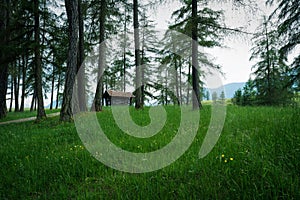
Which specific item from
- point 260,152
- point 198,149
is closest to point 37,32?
point 198,149

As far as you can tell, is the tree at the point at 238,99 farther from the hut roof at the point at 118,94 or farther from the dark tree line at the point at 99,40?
the hut roof at the point at 118,94

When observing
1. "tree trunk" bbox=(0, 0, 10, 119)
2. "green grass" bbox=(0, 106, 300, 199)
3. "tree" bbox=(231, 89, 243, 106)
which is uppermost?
"tree trunk" bbox=(0, 0, 10, 119)

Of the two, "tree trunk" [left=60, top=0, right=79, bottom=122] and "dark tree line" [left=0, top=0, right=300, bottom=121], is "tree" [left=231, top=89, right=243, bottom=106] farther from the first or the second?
"tree trunk" [left=60, top=0, right=79, bottom=122]

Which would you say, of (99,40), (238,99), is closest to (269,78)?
(238,99)

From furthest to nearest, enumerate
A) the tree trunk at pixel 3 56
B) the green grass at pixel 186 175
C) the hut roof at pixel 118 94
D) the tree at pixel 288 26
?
the hut roof at pixel 118 94
the tree trunk at pixel 3 56
the tree at pixel 288 26
the green grass at pixel 186 175

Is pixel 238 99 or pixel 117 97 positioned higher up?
pixel 117 97

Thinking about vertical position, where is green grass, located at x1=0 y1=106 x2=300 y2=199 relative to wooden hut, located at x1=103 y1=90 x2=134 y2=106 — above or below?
below

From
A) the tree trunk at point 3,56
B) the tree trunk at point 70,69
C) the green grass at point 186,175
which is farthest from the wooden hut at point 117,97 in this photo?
the green grass at point 186,175

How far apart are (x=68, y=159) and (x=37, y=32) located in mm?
11330

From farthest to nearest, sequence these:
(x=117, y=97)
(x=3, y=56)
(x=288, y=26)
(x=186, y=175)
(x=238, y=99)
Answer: (x=238, y=99) < (x=117, y=97) < (x=3, y=56) < (x=288, y=26) < (x=186, y=175)

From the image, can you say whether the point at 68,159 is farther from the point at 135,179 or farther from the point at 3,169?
the point at 135,179

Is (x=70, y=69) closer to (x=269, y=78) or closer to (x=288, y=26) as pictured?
(x=288, y=26)

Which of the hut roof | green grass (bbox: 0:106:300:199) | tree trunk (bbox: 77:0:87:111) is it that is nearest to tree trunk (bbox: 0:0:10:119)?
tree trunk (bbox: 77:0:87:111)

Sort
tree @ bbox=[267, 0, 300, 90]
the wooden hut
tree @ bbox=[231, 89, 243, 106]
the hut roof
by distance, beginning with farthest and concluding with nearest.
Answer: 1. the wooden hut
2. the hut roof
3. tree @ bbox=[231, 89, 243, 106]
4. tree @ bbox=[267, 0, 300, 90]
